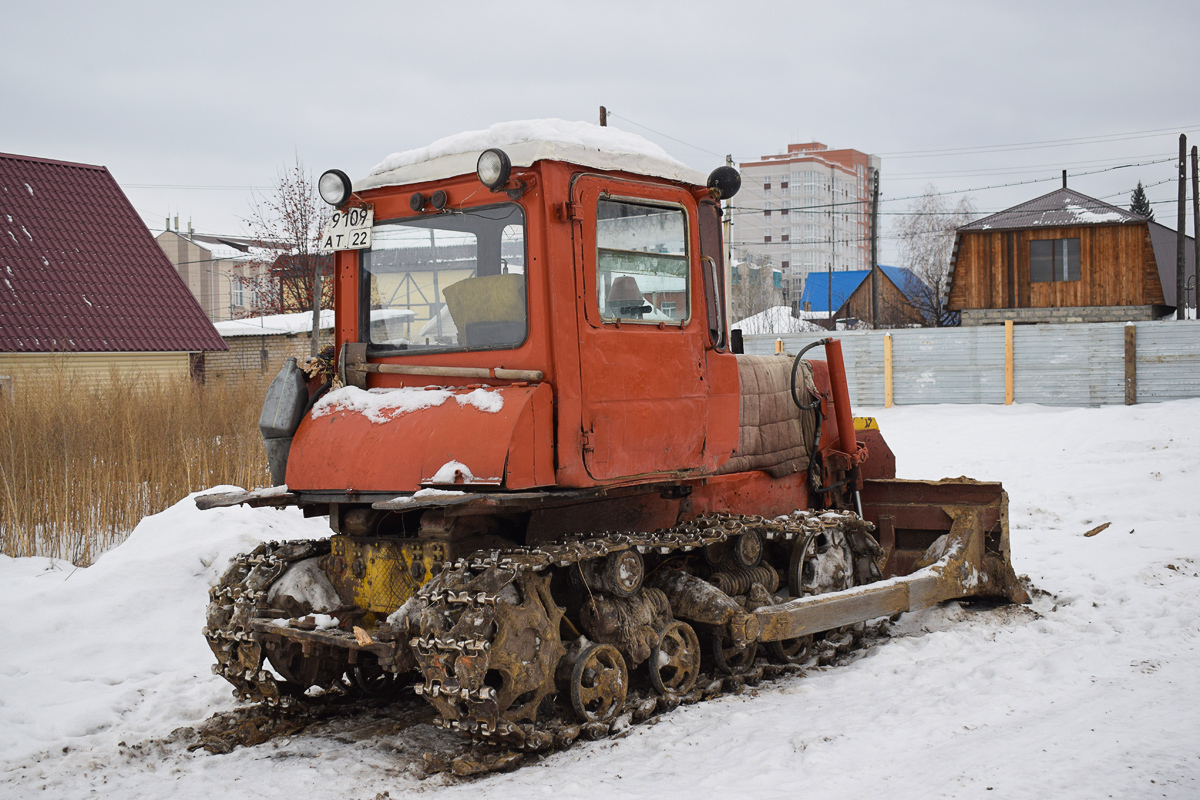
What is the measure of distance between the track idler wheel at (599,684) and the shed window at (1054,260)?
2945 cm

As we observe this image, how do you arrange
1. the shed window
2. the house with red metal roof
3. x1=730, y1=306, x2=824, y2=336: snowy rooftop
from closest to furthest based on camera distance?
the house with red metal roof → the shed window → x1=730, y1=306, x2=824, y2=336: snowy rooftop

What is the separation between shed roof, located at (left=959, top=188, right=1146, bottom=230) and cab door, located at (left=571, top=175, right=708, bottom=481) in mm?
28263

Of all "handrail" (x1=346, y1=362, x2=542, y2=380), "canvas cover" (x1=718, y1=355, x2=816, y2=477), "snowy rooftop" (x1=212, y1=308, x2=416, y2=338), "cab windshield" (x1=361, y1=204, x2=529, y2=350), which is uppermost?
"snowy rooftop" (x1=212, y1=308, x2=416, y2=338)

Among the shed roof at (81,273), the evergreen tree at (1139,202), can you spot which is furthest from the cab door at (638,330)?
the evergreen tree at (1139,202)

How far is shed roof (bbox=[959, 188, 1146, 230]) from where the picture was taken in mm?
29922

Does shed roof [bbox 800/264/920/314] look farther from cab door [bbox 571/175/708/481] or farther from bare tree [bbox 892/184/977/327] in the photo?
cab door [bbox 571/175/708/481]

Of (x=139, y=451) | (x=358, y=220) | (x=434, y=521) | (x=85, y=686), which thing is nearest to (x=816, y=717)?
(x=434, y=521)

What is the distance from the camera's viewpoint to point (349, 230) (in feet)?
18.2

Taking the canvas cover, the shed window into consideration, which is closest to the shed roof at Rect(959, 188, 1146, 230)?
the shed window

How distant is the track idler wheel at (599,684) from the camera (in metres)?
4.86

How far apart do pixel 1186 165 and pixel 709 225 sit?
2803 cm

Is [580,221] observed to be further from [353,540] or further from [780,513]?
[780,513]

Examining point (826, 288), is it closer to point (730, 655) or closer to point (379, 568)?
point (730, 655)

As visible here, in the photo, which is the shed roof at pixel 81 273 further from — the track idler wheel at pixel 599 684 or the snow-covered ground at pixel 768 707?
the track idler wheel at pixel 599 684
